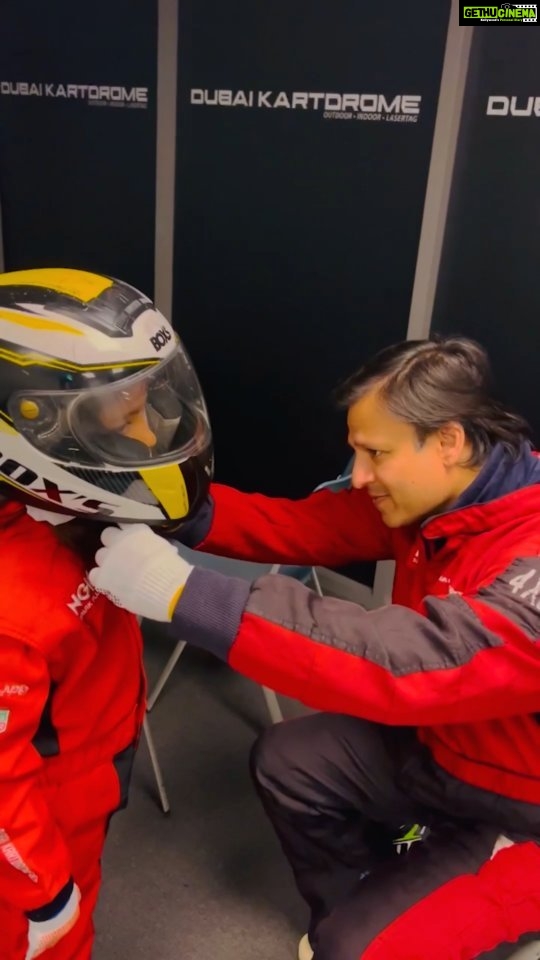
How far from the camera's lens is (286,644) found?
42.4 inches

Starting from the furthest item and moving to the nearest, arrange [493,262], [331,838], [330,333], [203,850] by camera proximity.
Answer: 1. [330,333]
2. [493,262]
3. [203,850]
4. [331,838]

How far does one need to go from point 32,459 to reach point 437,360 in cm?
69

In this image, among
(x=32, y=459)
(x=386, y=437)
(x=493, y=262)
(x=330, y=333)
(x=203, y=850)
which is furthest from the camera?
(x=330, y=333)

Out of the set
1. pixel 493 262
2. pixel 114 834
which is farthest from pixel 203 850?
pixel 493 262

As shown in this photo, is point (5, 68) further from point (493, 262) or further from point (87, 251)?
point (493, 262)

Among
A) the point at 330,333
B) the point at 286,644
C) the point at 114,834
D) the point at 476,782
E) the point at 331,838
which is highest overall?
the point at 330,333

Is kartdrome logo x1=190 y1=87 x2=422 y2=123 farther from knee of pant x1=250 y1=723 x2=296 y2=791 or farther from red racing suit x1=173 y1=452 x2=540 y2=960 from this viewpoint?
knee of pant x1=250 y1=723 x2=296 y2=791

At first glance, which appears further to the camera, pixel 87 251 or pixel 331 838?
pixel 87 251

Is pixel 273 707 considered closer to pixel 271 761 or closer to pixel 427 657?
pixel 271 761

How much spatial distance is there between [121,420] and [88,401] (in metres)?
0.06

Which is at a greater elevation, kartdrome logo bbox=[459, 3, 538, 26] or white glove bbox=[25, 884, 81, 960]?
kartdrome logo bbox=[459, 3, 538, 26]

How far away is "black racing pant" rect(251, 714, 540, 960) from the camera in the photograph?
4.10ft

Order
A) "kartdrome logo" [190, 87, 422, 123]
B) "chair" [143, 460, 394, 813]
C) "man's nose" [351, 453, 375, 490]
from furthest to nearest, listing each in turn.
→ 1. "kartdrome logo" [190, 87, 422, 123]
2. "chair" [143, 460, 394, 813]
3. "man's nose" [351, 453, 375, 490]

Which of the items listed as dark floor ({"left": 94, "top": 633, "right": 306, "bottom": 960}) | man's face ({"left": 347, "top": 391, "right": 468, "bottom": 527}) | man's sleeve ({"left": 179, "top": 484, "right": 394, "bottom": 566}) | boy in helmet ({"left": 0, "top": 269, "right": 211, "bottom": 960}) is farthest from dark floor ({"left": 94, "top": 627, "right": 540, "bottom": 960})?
man's face ({"left": 347, "top": 391, "right": 468, "bottom": 527})
